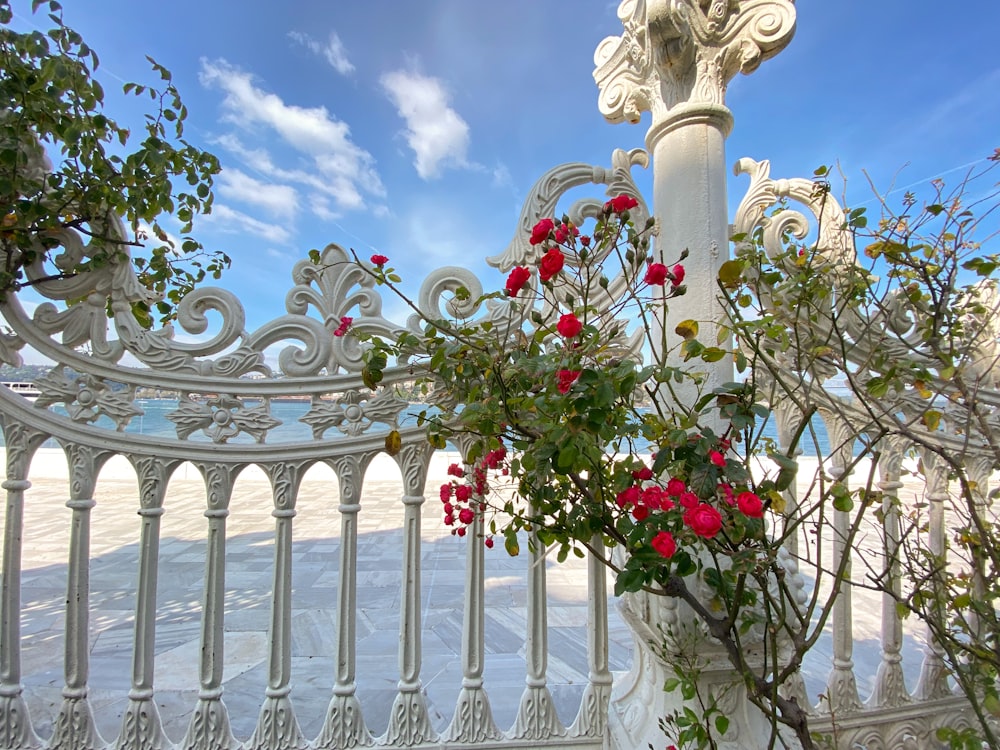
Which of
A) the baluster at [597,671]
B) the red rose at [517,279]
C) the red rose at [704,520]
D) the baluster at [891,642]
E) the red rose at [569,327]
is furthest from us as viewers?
the baluster at [891,642]

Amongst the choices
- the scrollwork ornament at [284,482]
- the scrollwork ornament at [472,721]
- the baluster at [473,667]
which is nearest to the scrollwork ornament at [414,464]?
the baluster at [473,667]

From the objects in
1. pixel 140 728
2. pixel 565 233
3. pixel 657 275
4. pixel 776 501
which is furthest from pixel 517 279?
pixel 140 728

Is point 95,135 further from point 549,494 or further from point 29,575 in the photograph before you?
→ point 29,575

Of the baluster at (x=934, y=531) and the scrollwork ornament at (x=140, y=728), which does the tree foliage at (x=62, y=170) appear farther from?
the baluster at (x=934, y=531)

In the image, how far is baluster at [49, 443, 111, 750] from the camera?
1.52m

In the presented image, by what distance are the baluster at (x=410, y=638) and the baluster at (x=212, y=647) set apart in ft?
1.72

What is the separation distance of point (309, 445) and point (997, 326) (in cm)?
247

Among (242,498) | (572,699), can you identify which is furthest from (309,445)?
(242,498)

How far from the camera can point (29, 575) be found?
3.76 metres

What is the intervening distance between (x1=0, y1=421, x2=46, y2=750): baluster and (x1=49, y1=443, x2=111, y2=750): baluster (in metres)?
0.12

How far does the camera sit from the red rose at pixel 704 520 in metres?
0.88

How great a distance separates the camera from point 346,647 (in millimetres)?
1552

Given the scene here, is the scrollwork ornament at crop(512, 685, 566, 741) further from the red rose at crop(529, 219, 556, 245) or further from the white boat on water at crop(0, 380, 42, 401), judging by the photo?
the white boat on water at crop(0, 380, 42, 401)

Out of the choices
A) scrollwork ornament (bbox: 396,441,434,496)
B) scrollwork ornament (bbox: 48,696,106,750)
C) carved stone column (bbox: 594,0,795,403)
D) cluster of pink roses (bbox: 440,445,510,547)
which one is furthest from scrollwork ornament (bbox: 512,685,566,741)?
scrollwork ornament (bbox: 48,696,106,750)
